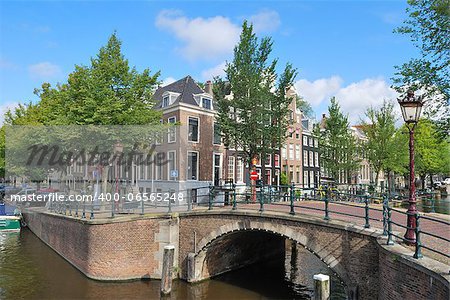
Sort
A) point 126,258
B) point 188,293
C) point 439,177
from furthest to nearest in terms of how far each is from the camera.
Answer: point 439,177, point 126,258, point 188,293

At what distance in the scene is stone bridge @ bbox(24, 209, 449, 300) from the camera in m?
7.92

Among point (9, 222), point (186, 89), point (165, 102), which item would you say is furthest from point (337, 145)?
point (9, 222)

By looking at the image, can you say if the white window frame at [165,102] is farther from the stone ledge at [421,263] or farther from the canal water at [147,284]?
the stone ledge at [421,263]

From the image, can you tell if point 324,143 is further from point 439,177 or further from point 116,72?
point 439,177

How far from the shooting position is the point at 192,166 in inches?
1064

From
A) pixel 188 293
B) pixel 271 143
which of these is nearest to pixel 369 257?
pixel 188 293

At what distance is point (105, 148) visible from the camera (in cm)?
1917

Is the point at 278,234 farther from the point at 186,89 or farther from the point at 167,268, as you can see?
the point at 186,89

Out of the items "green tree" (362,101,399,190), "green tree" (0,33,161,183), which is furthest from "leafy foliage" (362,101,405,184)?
"green tree" (0,33,161,183)

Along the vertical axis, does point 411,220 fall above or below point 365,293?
above

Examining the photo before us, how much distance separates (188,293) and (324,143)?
69.9ft

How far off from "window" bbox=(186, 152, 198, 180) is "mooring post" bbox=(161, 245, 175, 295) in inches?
541

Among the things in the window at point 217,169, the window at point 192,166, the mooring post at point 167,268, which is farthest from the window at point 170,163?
the mooring post at point 167,268

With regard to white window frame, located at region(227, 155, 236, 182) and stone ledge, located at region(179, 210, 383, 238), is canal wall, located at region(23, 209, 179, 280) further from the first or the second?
white window frame, located at region(227, 155, 236, 182)
